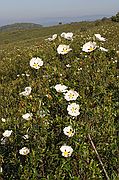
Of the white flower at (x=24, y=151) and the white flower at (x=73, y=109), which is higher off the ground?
the white flower at (x=73, y=109)

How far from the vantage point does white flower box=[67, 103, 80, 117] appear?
450 cm

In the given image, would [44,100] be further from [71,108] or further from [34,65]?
[71,108]

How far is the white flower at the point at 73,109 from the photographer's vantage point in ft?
14.8

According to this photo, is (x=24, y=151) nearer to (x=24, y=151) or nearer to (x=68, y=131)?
(x=24, y=151)

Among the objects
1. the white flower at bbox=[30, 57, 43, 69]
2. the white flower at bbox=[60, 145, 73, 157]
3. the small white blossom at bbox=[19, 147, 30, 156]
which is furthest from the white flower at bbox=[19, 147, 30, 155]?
the white flower at bbox=[30, 57, 43, 69]

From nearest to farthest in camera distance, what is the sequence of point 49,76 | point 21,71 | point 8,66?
point 49,76 < point 21,71 < point 8,66

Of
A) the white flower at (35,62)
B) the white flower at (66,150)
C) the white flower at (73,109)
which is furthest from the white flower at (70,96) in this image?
the white flower at (35,62)

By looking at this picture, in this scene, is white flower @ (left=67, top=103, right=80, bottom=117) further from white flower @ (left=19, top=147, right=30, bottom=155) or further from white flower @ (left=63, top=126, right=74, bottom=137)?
white flower @ (left=19, top=147, right=30, bottom=155)

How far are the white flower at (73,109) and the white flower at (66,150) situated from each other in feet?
1.24

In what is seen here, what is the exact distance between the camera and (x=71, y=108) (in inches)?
180

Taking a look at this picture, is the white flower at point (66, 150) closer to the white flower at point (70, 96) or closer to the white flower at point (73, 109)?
the white flower at point (73, 109)

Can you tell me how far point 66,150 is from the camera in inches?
171

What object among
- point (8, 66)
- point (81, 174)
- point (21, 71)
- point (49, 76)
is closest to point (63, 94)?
point (81, 174)

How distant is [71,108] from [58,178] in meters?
0.80
